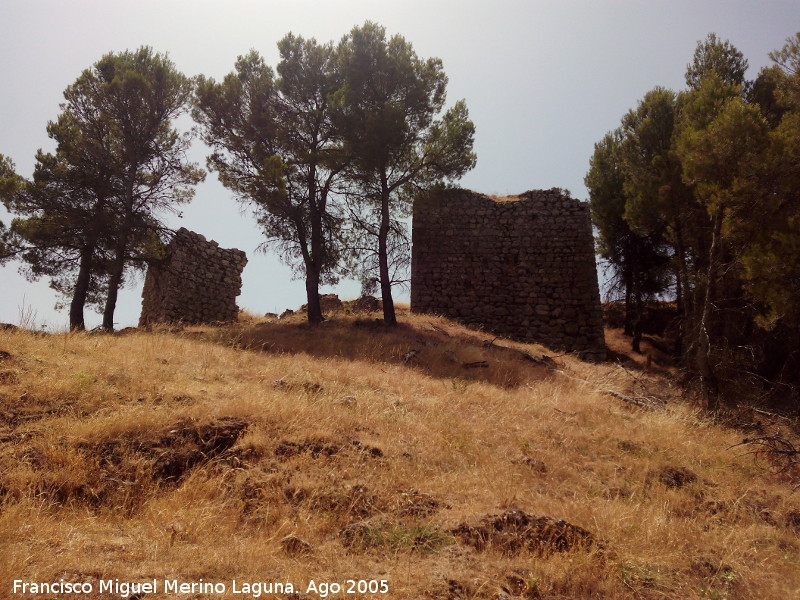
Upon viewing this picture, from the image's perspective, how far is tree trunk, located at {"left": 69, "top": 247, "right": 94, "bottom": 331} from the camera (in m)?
13.8

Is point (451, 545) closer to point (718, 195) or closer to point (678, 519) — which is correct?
point (678, 519)

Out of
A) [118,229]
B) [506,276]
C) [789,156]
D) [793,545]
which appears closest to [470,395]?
[793,545]

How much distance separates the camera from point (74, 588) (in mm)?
3172

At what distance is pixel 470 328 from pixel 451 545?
1255cm

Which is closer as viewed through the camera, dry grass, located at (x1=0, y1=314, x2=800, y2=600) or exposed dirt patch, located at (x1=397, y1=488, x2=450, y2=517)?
dry grass, located at (x1=0, y1=314, x2=800, y2=600)

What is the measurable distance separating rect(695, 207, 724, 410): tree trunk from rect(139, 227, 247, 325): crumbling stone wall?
12.2 m

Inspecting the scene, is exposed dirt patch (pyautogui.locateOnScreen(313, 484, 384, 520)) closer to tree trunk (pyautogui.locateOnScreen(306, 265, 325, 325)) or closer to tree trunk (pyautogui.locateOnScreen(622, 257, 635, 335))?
tree trunk (pyautogui.locateOnScreen(306, 265, 325, 325))

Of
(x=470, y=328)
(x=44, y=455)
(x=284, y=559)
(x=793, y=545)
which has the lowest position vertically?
(x=793, y=545)

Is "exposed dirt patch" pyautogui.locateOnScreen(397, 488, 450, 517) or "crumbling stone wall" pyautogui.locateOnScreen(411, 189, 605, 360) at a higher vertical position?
"crumbling stone wall" pyautogui.locateOnScreen(411, 189, 605, 360)

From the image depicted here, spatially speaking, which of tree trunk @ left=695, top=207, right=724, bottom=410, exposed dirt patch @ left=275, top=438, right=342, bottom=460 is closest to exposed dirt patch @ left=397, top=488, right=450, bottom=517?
exposed dirt patch @ left=275, top=438, right=342, bottom=460

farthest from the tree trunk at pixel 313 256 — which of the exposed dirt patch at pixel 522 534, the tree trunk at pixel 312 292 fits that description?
the exposed dirt patch at pixel 522 534

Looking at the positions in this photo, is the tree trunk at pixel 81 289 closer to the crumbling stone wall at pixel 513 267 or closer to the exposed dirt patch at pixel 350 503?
the crumbling stone wall at pixel 513 267

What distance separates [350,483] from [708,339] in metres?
7.18

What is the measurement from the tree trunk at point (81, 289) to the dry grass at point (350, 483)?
557 centimetres
